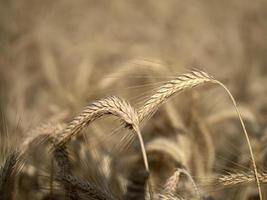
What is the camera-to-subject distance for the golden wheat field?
7.50 feet

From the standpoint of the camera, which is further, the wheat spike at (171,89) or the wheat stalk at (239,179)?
the wheat stalk at (239,179)

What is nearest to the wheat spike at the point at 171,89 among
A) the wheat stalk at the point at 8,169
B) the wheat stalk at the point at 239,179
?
the wheat stalk at the point at 239,179

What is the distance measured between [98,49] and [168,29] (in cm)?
344

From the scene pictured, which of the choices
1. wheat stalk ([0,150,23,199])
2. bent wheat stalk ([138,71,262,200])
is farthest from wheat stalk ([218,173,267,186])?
wheat stalk ([0,150,23,199])

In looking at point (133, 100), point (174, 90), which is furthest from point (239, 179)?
point (133, 100)

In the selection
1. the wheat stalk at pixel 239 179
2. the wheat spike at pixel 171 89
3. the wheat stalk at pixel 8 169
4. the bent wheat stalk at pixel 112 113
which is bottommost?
the wheat stalk at pixel 239 179

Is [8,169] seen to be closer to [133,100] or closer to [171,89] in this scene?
[171,89]

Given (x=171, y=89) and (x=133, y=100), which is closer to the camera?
(x=171, y=89)

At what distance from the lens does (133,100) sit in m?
5.01

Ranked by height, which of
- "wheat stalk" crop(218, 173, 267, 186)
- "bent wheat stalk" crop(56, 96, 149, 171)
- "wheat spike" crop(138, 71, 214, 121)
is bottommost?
"wheat stalk" crop(218, 173, 267, 186)

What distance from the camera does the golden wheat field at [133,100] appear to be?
2.29 meters

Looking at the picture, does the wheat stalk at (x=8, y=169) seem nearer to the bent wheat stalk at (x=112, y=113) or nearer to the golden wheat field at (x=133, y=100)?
the golden wheat field at (x=133, y=100)

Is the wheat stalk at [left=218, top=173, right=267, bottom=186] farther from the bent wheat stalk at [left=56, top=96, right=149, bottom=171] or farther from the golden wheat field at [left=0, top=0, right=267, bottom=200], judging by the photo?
the bent wheat stalk at [left=56, top=96, right=149, bottom=171]

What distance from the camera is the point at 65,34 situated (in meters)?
8.73
